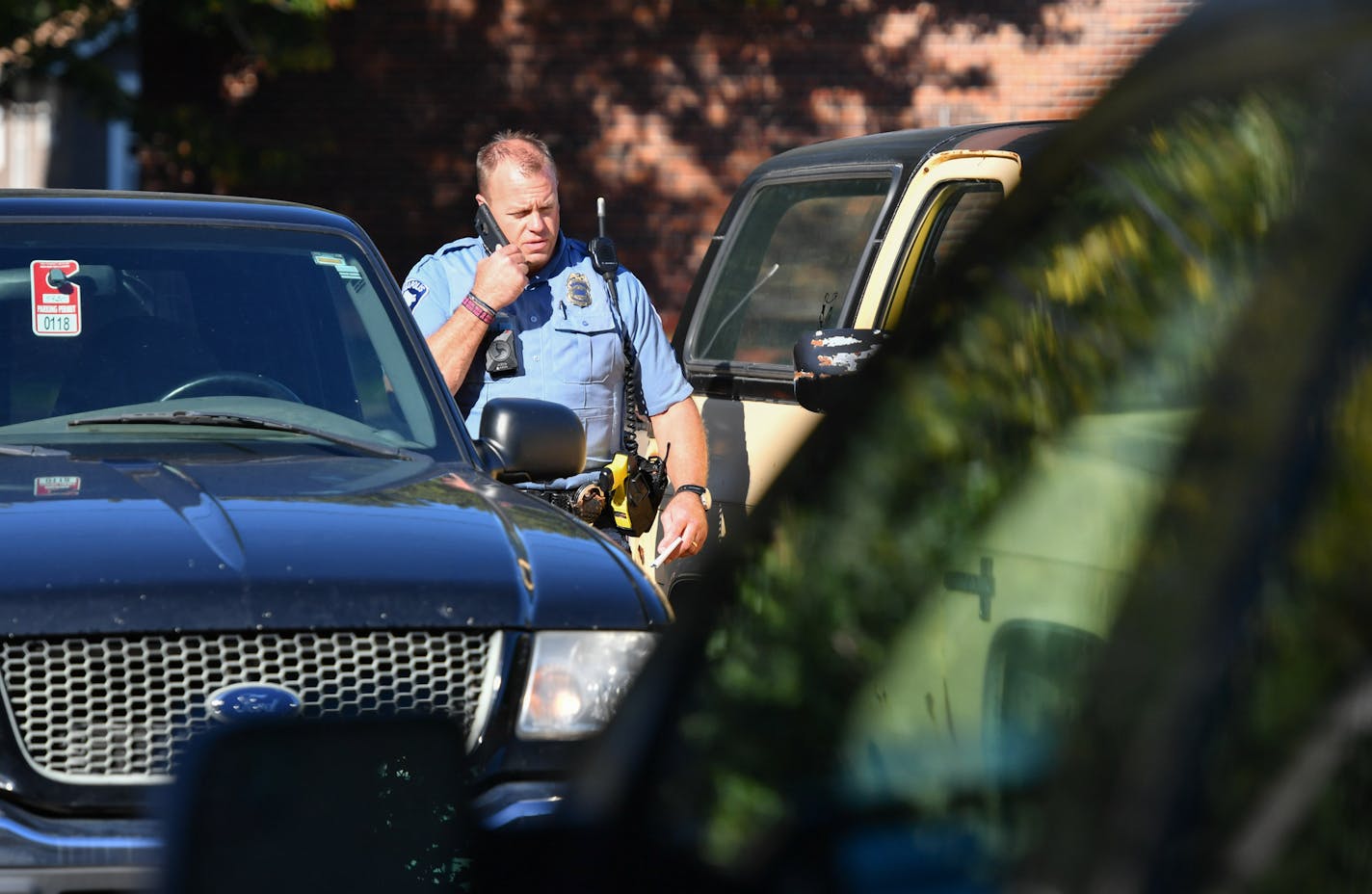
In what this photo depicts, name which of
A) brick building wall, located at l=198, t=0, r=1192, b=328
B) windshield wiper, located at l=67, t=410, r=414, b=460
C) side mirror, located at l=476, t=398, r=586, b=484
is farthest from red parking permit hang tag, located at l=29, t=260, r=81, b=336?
brick building wall, located at l=198, t=0, r=1192, b=328

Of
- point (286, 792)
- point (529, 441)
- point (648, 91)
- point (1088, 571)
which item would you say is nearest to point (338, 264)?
point (529, 441)

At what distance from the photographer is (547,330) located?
5.21 meters

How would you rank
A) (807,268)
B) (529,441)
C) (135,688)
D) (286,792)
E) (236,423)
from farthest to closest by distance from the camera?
(807,268) < (529,441) < (236,423) < (135,688) < (286,792)

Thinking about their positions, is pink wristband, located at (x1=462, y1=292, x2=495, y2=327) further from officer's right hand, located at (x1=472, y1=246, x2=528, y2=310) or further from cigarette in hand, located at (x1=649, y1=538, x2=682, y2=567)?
cigarette in hand, located at (x1=649, y1=538, x2=682, y2=567)

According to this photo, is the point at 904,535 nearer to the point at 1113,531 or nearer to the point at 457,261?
the point at 1113,531

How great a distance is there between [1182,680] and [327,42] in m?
Result: 14.3

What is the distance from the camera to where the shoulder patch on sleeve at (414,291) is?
17.2ft

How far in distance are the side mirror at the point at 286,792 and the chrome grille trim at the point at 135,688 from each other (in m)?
1.09

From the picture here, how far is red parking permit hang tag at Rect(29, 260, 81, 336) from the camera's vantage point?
380 centimetres

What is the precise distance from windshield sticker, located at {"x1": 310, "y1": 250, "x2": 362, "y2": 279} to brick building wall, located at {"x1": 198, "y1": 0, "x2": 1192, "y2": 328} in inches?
420

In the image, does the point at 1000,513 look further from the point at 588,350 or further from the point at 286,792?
the point at 588,350

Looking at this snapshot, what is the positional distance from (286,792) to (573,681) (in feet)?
4.67

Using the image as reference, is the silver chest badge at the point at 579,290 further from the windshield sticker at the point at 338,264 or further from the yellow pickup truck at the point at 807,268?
the windshield sticker at the point at 338,264

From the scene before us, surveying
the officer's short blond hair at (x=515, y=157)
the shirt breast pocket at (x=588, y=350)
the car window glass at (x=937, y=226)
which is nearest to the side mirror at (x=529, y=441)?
the shirt breast pocket at (x=588, y=350)
